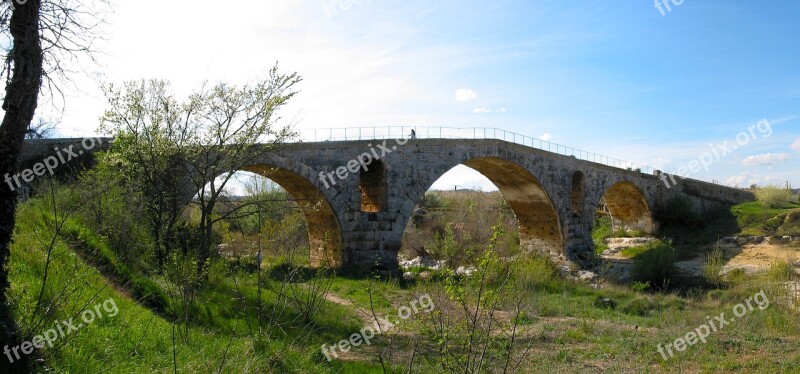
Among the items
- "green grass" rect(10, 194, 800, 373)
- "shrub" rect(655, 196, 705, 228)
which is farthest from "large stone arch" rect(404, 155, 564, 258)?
"shrub" rect(655, 196, 705, 228)

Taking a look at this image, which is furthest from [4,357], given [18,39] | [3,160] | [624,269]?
[624,269]

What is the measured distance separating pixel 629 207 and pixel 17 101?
31.4 meters

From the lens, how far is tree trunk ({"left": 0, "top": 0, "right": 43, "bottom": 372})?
526 cm

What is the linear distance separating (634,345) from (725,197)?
29387 millimetres

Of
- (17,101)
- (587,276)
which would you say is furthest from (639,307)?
(17,101)

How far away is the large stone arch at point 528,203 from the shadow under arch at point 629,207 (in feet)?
23.5

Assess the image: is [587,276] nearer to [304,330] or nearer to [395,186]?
[395,186]

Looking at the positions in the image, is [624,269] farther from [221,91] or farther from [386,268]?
[221,91]

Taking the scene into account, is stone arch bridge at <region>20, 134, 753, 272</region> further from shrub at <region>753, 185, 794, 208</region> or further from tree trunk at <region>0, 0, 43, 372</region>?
shrub at <region>753, 185, 794, 208</region>

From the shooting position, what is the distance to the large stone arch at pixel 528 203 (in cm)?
2154

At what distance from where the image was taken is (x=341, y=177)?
15.8m

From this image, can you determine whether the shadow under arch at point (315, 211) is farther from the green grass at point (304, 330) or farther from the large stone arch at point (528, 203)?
the large stone arch at point (528, 203)

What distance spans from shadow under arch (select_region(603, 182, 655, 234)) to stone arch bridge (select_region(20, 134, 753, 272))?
18.0 feet

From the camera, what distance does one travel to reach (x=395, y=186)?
16859 millimetres
